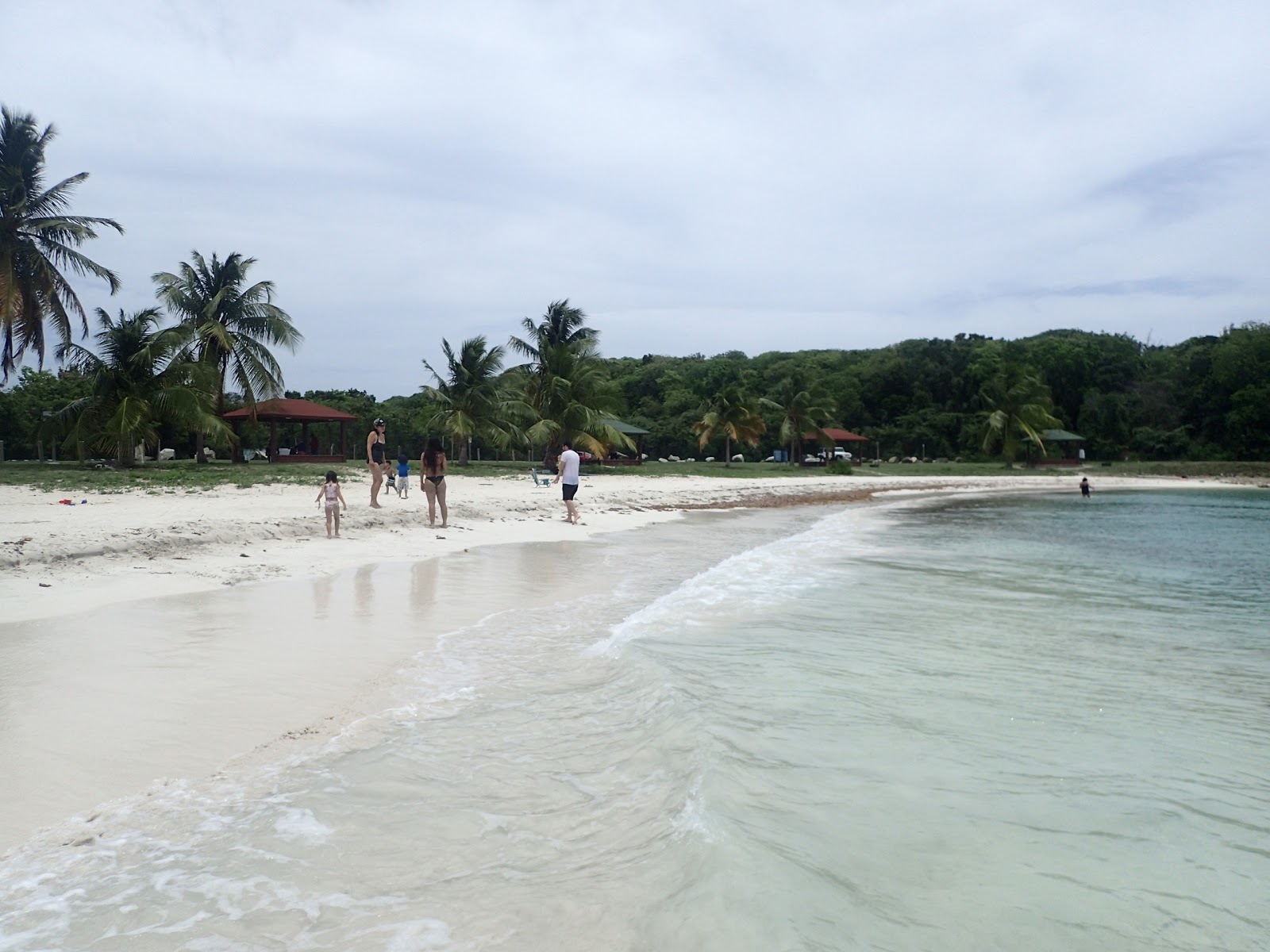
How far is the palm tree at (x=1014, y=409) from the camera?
47.5 m

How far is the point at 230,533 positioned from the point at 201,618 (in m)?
4.53

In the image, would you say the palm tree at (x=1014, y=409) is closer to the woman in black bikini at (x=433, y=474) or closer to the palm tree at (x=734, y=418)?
the palm tree at (x=734, y=418)

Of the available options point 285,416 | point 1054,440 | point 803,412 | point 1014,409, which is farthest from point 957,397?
point 285,416

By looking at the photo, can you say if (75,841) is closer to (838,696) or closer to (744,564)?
(838,696)

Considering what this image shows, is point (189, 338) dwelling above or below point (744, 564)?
above

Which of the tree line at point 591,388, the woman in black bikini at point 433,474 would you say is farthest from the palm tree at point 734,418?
the woman in black bikini at point 433,474

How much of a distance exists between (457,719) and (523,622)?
245 cm

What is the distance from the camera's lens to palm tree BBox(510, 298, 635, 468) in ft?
102

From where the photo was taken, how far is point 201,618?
248 inches

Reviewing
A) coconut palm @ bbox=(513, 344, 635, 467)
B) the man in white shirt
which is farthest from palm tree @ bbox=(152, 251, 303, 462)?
the man in white shirt

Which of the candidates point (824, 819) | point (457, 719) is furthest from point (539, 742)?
point (824, 819)

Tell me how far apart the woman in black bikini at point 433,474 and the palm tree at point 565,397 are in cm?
1680

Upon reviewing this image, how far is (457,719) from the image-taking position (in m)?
4.26

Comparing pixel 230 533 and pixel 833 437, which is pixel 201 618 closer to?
pixel 230 533
